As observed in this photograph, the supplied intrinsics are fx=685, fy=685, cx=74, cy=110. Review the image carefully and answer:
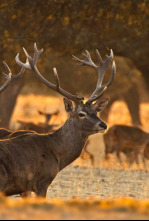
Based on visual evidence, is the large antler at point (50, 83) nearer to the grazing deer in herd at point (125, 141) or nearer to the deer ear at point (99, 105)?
the deer ear at point (99, 105)

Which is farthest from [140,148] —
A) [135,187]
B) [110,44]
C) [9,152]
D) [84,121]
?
[9,152]

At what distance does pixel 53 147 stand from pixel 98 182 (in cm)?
436

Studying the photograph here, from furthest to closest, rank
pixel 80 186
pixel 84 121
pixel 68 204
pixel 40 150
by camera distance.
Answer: pixel 80 186 < pixel 84 121 < pixel 40 150 < pixel 68 204

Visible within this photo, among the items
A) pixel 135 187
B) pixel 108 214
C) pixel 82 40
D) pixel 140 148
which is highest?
pixel 82 40

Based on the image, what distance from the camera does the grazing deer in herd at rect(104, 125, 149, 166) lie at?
1862cm

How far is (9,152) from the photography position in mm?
8398

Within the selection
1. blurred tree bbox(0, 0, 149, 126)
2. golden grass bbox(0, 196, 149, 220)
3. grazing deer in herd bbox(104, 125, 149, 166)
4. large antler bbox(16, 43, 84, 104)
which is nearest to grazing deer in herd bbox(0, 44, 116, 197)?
large antler bbox(16, 43, 84, 104)

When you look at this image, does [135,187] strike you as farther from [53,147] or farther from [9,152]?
[9,152]

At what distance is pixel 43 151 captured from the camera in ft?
29.6

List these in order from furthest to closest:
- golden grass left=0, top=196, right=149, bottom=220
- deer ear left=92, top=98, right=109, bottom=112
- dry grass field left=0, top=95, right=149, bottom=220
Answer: deer ear left=92, top=98, right=109, bottom=112
dry grass field left=0, top=95, right=149, bottom=220
golden grass left=0, top=196, right=149, bottom=220

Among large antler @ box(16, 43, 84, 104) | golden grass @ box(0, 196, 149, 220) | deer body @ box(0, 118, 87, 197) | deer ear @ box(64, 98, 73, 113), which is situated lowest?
golden grass @ box(0, 196, 149, 220)

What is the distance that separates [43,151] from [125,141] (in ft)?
32.1

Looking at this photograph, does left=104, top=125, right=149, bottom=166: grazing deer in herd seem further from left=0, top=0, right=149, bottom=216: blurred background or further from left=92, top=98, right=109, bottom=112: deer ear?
left=92, top=98, right=109, bottom=112: deer ear

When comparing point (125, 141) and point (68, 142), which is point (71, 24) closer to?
point (125, 141)
